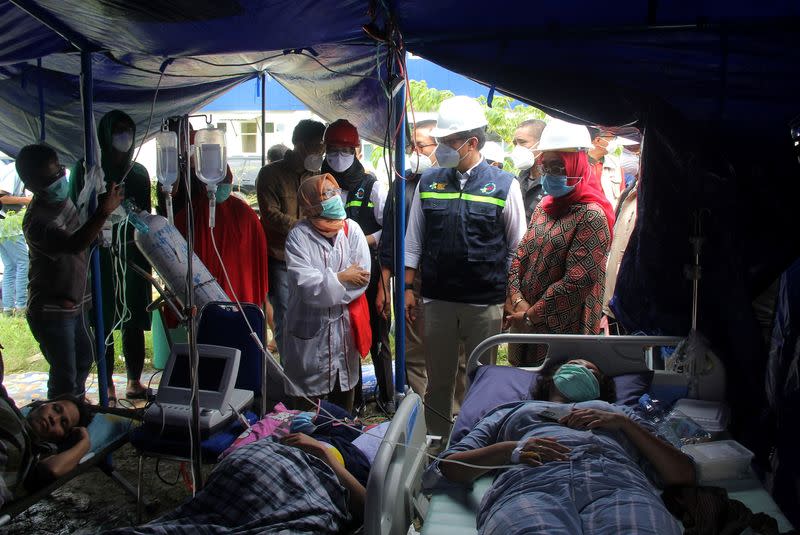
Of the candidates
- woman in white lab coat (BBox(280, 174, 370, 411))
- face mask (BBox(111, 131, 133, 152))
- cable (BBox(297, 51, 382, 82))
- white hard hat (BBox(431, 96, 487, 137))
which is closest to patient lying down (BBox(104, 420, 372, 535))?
woman in white lab coat (BBox(280, 174, 370, 411))

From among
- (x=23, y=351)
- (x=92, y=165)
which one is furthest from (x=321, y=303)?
(x=23, y=351)

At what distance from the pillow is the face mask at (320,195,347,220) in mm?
1281

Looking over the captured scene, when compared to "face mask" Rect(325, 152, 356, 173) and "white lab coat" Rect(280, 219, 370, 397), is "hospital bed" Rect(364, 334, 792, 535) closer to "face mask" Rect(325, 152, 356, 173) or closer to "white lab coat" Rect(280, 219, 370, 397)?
"white lab coat" Rect(280, 219, 370, 397)

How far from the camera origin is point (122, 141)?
4363 millimetres

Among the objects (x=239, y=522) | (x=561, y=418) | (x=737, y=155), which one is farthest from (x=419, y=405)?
(x=737, y=155)

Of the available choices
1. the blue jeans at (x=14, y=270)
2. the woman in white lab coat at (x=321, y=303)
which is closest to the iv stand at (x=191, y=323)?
the woman in white lab coat at (x=321, y=303)

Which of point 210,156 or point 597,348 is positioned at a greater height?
point 210,156

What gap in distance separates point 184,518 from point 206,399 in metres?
0.82

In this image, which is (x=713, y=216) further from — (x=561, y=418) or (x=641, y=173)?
(x=561, y=418)

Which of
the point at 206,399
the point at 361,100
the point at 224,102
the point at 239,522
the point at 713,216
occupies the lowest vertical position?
the point at 239,522

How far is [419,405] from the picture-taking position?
9.29 feet

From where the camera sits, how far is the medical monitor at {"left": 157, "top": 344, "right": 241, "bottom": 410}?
10.7 feet

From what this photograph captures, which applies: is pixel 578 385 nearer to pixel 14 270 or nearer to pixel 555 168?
pixel 555 168

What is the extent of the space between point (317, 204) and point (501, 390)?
1545 mm
